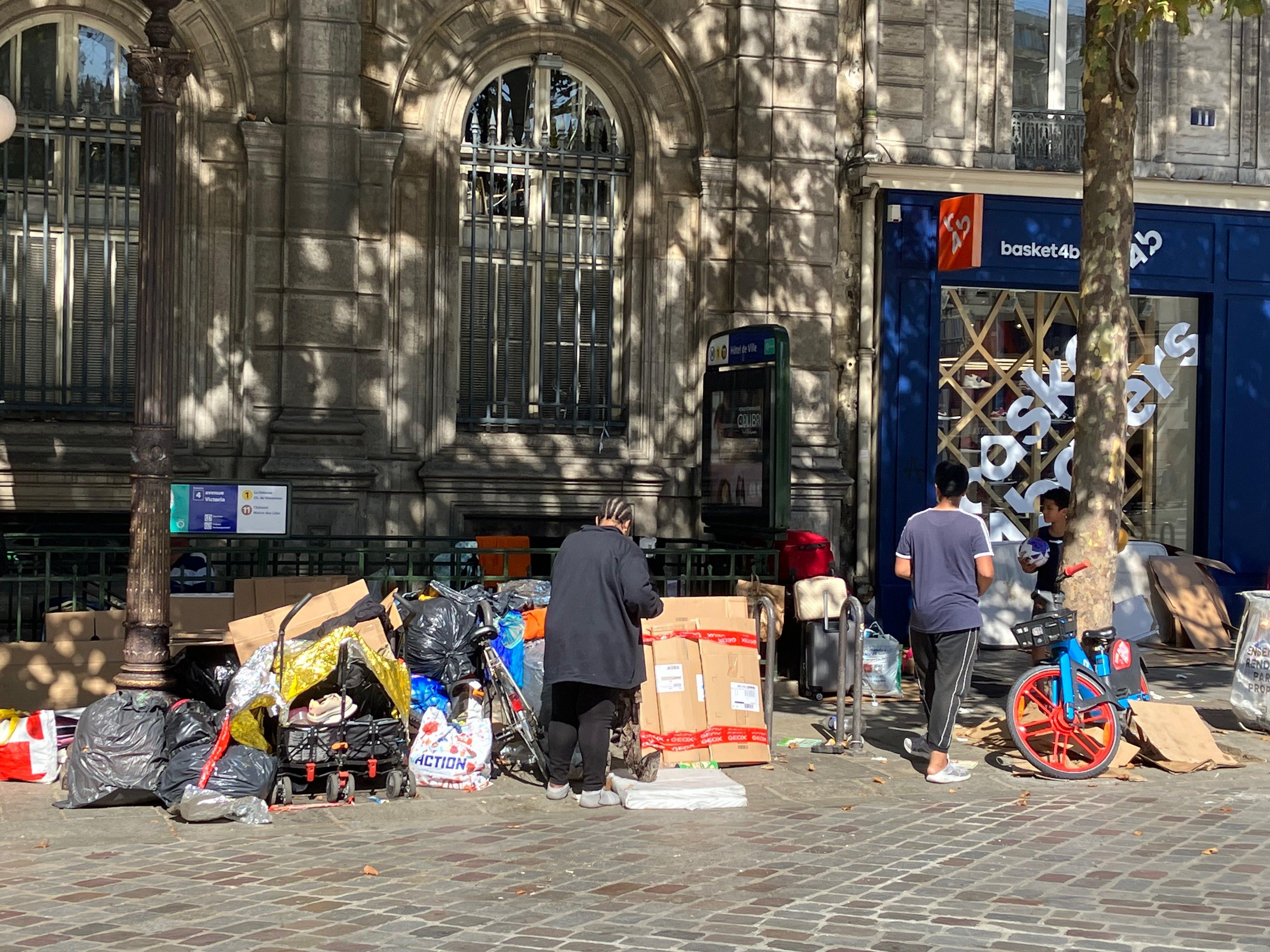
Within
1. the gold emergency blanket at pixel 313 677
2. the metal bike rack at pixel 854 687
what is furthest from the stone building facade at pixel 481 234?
the gold emergency blanket at pixel 313 677

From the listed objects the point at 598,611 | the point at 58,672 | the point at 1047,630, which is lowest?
the point at 58,672

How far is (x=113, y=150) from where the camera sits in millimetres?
12711

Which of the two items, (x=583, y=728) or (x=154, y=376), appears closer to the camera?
(x=583, y=728)

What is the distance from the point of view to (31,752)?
8211 millimetres

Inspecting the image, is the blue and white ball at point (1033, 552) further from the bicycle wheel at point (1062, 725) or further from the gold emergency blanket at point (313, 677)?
the gold emergency blanket at point (313, 677)

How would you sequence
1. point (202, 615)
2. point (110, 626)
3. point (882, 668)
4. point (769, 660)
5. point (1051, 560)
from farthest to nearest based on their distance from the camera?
point (882, 668) < point (1051, 560) < point (202, 615) < point (110, 626) < point (769, 660)

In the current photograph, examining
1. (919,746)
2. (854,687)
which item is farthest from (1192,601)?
(919,746)

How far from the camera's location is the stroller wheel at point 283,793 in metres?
7.71

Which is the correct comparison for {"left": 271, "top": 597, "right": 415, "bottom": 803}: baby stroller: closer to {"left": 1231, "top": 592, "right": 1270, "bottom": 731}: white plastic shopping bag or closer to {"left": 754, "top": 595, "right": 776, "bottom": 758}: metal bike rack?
{"left": 754, "top": 595, "right": 776, "bottom": 758}: metal bike rack

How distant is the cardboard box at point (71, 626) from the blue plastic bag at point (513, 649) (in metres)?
2.45

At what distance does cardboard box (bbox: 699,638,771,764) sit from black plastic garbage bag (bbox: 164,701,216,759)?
277 cm

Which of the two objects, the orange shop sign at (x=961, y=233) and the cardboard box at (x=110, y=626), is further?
the orange shop sign at (x=961, y=233)

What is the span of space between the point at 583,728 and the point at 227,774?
1.79 metres

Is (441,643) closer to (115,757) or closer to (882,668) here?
(115,757)
